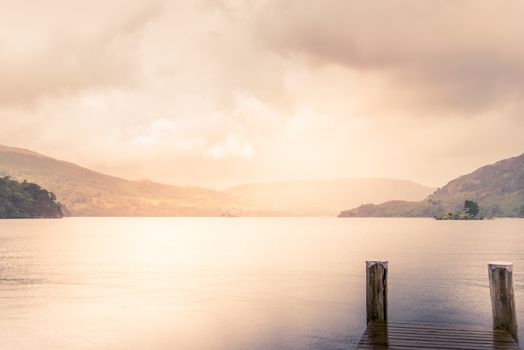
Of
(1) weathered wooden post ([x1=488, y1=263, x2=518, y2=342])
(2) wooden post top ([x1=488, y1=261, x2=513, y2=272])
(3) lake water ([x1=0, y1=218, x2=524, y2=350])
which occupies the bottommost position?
(3) lake water ([x1=0, y1=218, x2=524, y2=350])

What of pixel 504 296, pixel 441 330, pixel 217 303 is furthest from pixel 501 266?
pixel 217 303

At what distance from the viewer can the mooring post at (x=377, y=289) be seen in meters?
21.9

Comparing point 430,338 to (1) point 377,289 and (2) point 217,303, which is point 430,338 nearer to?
(1) point 377,289

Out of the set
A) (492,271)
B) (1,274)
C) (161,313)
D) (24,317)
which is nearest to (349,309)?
(161,313)

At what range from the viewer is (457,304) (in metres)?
36.3

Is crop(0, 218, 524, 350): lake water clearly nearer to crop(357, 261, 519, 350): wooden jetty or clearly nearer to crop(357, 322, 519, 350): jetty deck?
crop(357, 261, 519, 350): wooden jetty

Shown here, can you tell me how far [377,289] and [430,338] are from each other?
386 cm

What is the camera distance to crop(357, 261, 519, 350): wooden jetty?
58.4ft

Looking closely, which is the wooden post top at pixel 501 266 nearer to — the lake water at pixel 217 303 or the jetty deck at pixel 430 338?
the jetty deck at pixel 430 338

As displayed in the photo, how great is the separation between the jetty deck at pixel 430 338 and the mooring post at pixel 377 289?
118cm

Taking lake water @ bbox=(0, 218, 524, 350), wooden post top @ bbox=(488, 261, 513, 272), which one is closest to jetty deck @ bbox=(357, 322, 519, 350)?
wooden post top @ bbox=(488, 261, 513, 272)

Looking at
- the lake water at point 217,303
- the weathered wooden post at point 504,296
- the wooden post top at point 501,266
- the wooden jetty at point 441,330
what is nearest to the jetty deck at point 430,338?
the wooden jetty at point 441,330

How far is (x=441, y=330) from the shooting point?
65.5 feet

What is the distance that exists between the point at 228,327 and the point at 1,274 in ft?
110
